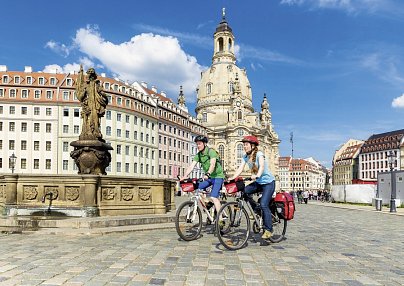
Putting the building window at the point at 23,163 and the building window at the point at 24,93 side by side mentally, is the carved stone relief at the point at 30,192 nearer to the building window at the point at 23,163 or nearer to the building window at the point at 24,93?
the building window at the point at 23,163

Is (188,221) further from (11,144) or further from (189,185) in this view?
(11,144)

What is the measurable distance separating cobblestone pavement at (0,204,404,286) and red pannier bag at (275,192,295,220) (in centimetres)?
67

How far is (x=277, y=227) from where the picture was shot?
9.12 m

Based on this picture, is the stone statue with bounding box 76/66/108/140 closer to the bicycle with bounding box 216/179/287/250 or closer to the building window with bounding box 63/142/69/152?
the bicycle with bounding box 216/179/287/250

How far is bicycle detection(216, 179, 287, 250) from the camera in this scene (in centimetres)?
796

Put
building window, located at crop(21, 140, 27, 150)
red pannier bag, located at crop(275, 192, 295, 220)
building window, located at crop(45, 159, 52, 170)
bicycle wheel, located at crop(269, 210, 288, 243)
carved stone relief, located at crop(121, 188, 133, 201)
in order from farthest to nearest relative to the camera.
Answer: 1. building window, located at crop(45, 159, 52, 170)
2. building window, located at crop(21, 140, 27, 150)
3. carved stone relief, located at crop(121, 188, 133, 201)
4. bicycle wheel, located at crop(269, 210, 288, 243)
5. red pannier bag, located at crop(275, 192, 295, 220)

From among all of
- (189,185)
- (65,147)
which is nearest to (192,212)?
(189,185)

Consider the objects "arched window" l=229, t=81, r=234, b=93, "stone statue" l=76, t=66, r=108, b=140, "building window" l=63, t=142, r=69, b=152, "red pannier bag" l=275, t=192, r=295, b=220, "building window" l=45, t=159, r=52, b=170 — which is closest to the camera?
"red pannier bag" l=275, t=192, r=295, b=220

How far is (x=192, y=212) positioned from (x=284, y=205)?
197cm

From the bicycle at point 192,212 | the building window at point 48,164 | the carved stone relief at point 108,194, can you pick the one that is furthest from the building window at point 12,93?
the bicycle at point 192,212

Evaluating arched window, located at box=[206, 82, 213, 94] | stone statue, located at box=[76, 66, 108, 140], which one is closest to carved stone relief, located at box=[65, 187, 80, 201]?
stone statue, located at box=[76, 66, 108, 140]

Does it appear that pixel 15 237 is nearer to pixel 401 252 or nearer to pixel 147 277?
pixel 147 277

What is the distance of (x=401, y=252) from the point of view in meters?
8.33

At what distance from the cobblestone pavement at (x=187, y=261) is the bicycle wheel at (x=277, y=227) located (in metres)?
0.21
